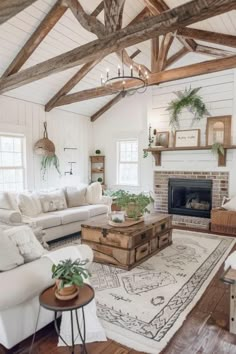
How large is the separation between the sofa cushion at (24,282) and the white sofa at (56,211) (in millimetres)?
2002

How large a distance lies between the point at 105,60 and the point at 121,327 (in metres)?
4.89

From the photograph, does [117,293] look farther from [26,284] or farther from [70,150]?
[70,150]

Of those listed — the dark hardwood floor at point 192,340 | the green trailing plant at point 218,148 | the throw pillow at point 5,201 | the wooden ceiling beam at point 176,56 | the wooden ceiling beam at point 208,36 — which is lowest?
the dark hardwood floor at point 192,340

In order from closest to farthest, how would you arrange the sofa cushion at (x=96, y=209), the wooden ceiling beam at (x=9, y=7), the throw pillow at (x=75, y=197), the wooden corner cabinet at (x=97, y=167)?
the wooden ceiling beam at (x=9, y=7)
the sofa cushion at (x=96, y=209)
the throw pillow at (x=75, y=197)
the wooden corner cabinet at (x=97, y=167)

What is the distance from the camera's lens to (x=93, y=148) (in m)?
7.52

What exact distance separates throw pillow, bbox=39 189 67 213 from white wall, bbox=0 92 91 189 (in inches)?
44.4

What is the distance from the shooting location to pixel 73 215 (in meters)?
4.61

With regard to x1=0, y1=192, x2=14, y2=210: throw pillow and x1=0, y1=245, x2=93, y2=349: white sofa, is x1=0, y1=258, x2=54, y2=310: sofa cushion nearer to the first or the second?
x1=0, y1=245, x2=93, y2=349: white sofa

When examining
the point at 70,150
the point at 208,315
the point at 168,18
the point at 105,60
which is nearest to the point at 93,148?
the point at 70,150

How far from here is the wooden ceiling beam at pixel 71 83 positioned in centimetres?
536

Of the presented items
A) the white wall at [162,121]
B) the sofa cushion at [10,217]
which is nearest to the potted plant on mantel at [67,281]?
the sofa cushion at [10,217]

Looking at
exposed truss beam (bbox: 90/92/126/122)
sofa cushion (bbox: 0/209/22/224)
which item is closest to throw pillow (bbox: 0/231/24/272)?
sofa cushion (bbox: 0/209/22/224)

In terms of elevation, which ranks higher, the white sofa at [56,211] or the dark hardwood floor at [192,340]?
the white sofa at [56,211]

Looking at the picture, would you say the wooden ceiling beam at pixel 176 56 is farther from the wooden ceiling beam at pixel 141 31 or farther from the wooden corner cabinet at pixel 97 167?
the wooden corner cabinet at pixel 97 167
